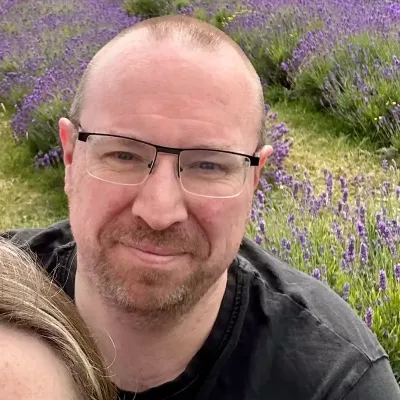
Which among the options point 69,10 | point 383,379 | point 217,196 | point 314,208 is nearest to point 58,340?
point 217,196

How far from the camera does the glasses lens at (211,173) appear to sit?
67.5 inches

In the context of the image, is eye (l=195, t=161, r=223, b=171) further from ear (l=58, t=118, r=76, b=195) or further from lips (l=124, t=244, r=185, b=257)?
ear (l=58, t=118, r=76, b=195)

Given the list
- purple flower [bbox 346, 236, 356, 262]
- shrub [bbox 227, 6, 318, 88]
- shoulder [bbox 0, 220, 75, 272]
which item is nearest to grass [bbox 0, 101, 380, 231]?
shrub [bbox 227, 6, 318, 88]

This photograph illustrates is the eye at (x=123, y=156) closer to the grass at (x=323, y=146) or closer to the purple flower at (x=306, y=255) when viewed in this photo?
the purple flower at (x=306, y=255)

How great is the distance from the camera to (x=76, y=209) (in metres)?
1.77

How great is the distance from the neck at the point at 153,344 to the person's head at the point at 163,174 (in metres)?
0.11

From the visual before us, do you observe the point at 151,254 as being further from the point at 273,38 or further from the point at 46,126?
the point at 273,38

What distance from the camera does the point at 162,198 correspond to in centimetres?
162

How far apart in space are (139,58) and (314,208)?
7.23 ft

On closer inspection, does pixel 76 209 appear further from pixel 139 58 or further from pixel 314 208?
pixel 314 208

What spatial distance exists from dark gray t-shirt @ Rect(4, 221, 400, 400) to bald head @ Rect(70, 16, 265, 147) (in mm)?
509

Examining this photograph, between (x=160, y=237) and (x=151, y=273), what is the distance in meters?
0.10

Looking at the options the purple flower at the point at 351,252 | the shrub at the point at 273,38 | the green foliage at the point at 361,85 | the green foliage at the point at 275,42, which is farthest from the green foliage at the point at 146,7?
the purple flower at the point at 351,252

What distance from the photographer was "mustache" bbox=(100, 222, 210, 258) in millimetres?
1635
